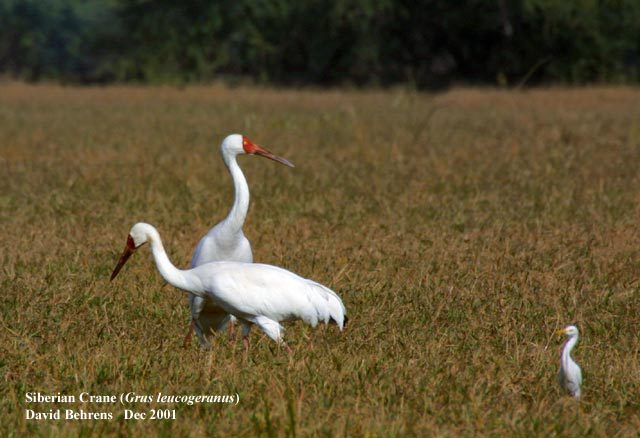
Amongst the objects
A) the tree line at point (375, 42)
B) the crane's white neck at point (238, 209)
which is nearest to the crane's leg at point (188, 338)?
the crane's white neck at point (238, 209)

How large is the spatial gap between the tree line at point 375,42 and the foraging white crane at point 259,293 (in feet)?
87.2

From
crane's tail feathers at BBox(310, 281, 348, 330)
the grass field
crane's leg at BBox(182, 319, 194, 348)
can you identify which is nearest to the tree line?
the grass field

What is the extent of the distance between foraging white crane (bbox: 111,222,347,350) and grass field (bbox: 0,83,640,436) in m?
0.16

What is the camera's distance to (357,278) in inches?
275

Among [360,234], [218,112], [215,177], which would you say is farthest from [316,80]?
[360,234]

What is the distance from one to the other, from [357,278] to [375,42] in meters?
27.6

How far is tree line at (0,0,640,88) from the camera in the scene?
32844 millimetres

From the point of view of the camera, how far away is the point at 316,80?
35000 millimetres

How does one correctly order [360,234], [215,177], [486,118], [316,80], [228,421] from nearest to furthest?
[228,421] → [360,234] → [215,177] → [486,118] → [316,80]

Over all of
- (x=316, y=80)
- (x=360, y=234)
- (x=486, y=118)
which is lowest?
(x=316, y=80)

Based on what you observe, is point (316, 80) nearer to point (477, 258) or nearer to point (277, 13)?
point (277, 13)

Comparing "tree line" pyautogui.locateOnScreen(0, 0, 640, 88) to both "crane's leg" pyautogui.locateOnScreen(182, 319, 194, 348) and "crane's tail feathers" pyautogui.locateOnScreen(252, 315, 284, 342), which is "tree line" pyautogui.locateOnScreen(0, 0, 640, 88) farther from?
"crane's tail feathers" pyautogui.locateOnScreen(252, 315, 284, 342)

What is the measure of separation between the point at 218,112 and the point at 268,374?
17553mm

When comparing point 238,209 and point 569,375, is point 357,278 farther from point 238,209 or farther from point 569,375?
point 569,375
